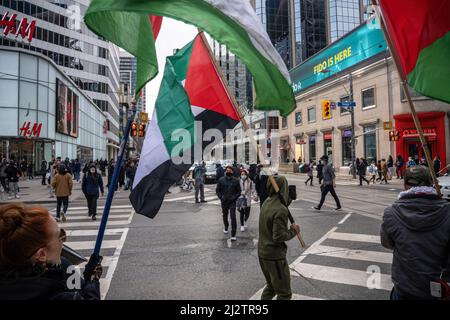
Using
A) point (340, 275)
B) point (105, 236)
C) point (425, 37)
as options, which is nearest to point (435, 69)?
point (425, 37)

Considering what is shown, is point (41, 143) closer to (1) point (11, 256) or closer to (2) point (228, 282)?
Result: (2) point (228, 282)

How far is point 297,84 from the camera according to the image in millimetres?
46094

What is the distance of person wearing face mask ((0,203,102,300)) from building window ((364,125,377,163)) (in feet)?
101

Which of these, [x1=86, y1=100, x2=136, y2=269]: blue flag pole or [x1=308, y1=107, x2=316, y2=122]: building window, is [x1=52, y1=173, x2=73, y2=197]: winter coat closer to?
[x1=86, y1=100, x2=136, y2=269]: blue flag pole

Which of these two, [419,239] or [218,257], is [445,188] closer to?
[218,257]

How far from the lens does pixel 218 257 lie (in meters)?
6.43

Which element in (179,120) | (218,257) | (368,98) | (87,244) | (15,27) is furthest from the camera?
(368,98)

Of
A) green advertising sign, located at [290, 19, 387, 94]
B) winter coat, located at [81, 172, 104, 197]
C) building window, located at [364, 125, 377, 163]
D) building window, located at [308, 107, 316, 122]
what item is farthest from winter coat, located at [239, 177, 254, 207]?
building window, located at [308, 107, 316, 122]

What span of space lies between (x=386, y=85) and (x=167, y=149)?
29901 millimetres

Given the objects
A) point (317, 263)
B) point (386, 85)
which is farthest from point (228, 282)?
point (386, 85)

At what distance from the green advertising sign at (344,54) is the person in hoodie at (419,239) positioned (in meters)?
23.3

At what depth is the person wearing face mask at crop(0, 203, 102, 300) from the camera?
1.62 meters

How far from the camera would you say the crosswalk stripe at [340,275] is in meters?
4.98

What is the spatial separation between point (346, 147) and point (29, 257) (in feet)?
116
